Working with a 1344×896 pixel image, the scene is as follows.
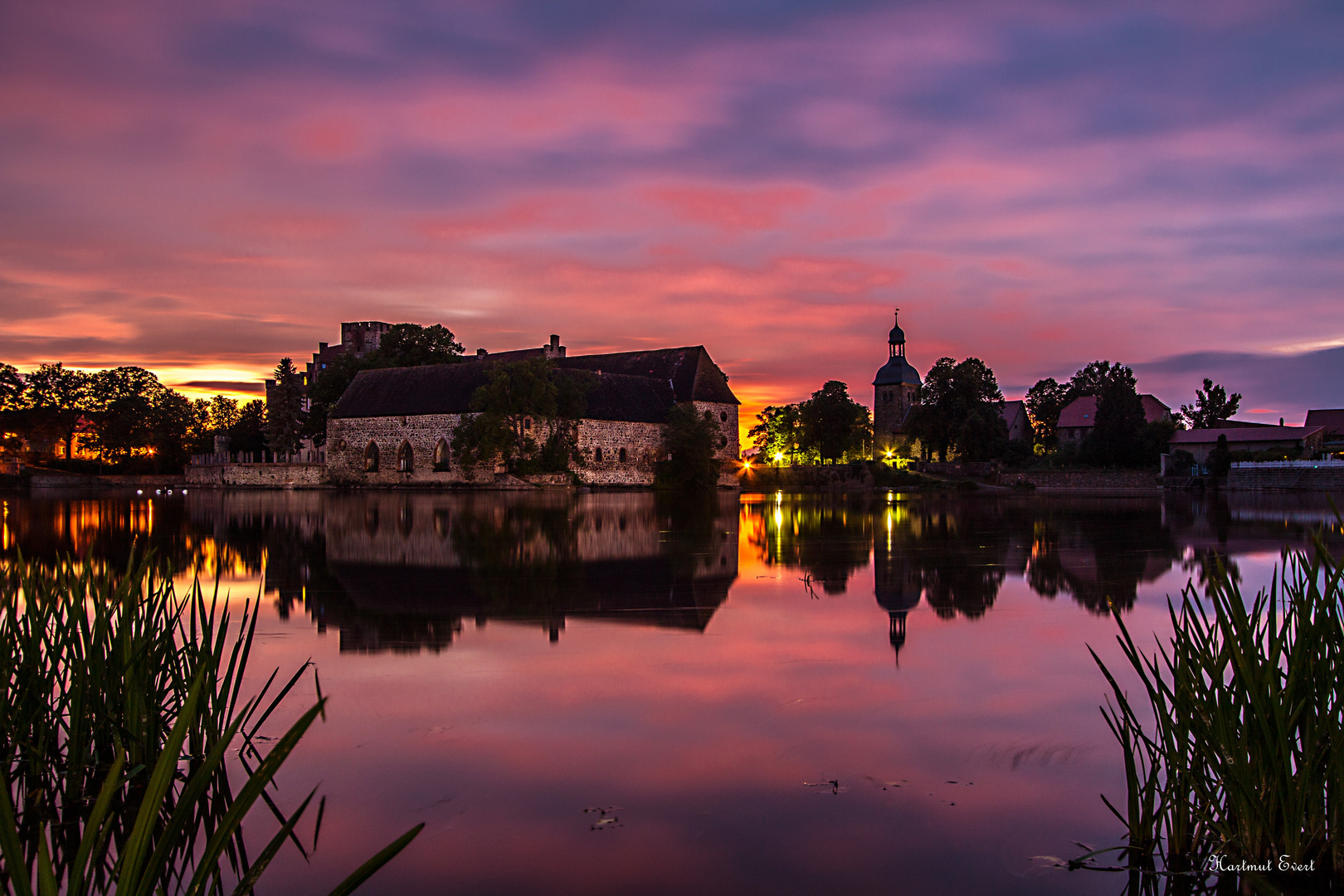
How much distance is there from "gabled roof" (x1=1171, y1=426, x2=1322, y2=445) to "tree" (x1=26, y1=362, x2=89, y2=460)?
78291 millimetres

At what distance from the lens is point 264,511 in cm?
2933

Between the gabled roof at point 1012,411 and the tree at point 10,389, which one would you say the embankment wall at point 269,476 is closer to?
the tree at point 10,389

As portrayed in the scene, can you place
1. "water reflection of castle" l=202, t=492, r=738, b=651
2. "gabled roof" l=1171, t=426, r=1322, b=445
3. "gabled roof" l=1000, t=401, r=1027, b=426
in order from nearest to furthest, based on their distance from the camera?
"water reflection of castle" l=202, t=492, r=738, b=651
"gabled roof" l=1171, t=426, r=1322, b=445
"gabled roof" l=1000, t=401, r=1027, b=426

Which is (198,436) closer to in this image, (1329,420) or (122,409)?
(122,409)

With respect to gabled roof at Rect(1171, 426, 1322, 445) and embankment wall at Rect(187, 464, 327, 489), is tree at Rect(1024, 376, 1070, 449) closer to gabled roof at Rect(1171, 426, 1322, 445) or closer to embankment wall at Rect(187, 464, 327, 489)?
gabled roof at Rect(1171, 426, 1322, 445)

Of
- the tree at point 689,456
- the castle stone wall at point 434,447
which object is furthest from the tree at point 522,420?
the tree at point 689,456

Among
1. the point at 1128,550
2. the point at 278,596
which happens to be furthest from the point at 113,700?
the point at 1128,550

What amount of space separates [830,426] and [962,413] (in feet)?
30.0

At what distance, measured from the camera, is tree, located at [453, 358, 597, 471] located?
48.1 metres

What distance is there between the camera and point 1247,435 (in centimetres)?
7275

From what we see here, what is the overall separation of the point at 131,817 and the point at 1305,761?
4.64 meters

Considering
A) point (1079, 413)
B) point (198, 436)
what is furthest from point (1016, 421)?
point (198, 436)

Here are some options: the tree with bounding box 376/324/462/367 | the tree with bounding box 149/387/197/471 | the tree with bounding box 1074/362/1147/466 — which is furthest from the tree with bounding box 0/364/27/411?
the tree with bounding box 1074/362/1147/466

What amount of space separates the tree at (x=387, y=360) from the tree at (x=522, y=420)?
10.7 m
